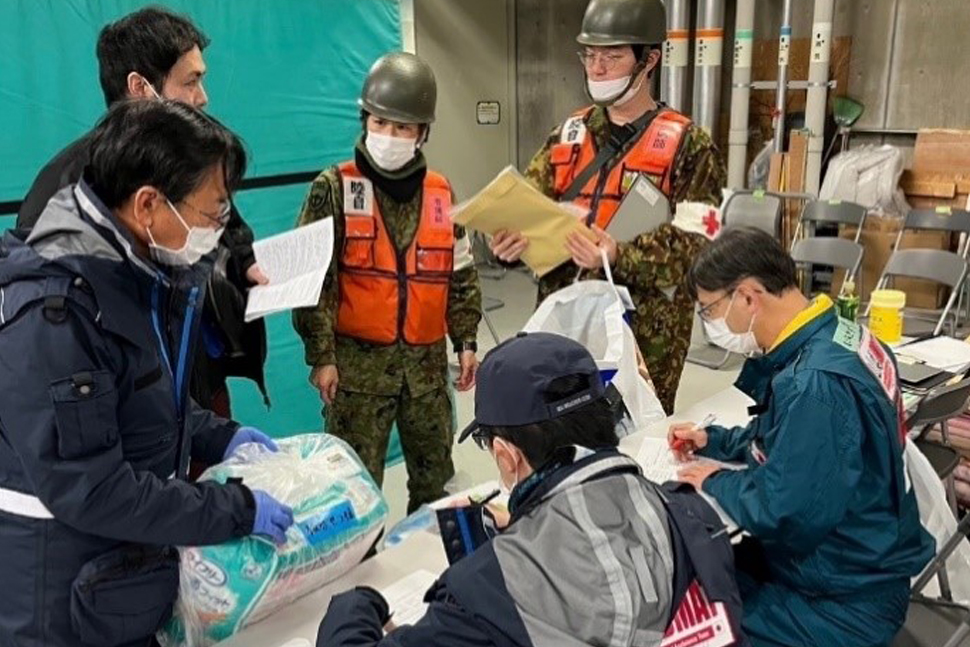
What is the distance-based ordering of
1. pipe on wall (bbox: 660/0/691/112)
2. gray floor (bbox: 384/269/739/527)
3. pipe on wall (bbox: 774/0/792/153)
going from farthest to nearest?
pipe on wall (bbox: 660/0/691/112) < pipe on wall (bbox: 774/0/792/153) < gray floor (bbox: 384/269/739/527)

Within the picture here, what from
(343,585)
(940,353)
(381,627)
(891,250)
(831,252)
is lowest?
(891,250)

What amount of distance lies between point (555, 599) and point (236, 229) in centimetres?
142

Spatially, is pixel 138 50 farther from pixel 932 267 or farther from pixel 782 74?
pixel 782 74

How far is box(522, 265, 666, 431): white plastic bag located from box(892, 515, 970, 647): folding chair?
709mm

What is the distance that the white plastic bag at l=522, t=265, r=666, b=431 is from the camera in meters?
2.05

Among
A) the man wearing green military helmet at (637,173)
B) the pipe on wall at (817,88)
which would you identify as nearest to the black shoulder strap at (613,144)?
the man wearing green military helmet at (637,173)

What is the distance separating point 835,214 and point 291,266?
4.34 metres

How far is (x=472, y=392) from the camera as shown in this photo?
9.58ft

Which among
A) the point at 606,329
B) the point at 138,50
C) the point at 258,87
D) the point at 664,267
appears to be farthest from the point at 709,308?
the point at 258,87

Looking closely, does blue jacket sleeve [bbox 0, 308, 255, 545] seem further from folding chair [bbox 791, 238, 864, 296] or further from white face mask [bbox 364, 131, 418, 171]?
folding chair [bbox 791, 238, 864, 296]

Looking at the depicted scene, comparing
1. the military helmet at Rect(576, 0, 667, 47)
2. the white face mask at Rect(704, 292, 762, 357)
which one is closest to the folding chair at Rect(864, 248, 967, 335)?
the military helmet at Rect(576, 0, 667, 47)

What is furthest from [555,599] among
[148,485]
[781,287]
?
[781,287]

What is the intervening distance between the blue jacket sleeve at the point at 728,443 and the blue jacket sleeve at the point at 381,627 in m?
0.96

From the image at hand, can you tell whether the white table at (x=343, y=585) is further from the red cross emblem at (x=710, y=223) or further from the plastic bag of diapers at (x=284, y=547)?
the red cross emblem at (x=710, y=223)
